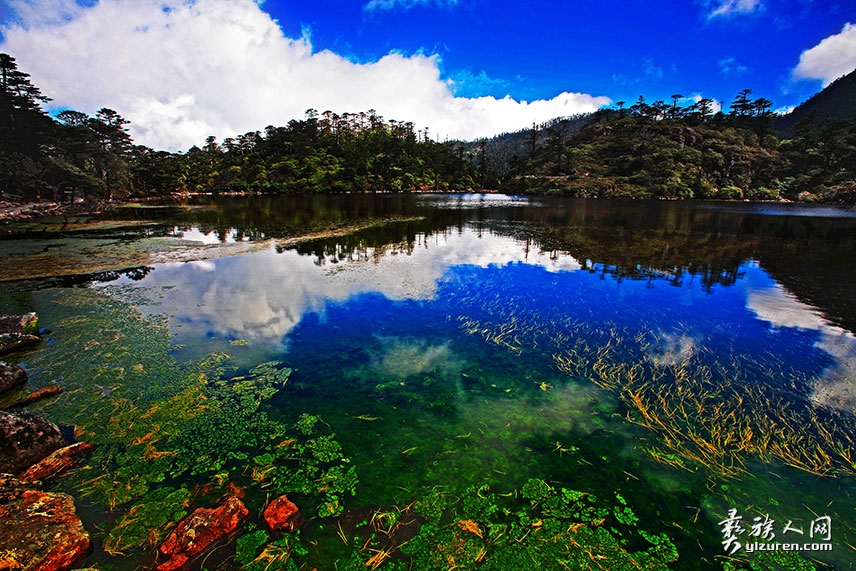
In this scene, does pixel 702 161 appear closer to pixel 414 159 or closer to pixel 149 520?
pixel 414 159

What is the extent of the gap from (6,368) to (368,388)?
892 centimetres

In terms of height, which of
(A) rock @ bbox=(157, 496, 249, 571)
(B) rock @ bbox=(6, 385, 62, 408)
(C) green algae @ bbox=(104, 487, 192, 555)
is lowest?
(C) green algae @ bbox=(104, 487, 192, 555)

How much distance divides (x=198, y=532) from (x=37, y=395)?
6735 millimetres

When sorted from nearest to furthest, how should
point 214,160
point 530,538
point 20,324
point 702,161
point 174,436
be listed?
point 530,538
point 174,436
point 20,324
point 702,161
point 214,160

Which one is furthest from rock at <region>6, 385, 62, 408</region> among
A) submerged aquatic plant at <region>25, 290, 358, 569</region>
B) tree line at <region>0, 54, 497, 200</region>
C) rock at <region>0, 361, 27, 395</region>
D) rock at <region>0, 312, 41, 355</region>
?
tree line at <region>0, 54, 497, 200</region>

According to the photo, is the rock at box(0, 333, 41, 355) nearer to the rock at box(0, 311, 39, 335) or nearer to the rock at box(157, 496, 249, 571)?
the rock at box(0, 311, 39, 335)

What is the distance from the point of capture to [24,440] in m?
6.21

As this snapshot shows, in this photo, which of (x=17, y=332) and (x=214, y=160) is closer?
(x=17, y=332)

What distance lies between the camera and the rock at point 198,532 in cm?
461

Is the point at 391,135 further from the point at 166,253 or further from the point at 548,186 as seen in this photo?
the point at 166,253

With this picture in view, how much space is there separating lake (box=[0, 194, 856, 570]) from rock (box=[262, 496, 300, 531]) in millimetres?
177

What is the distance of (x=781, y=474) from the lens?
6227mm

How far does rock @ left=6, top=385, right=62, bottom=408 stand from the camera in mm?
7805

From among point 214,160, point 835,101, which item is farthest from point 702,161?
point 835,101
